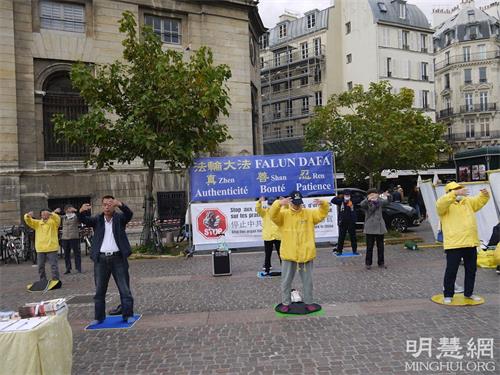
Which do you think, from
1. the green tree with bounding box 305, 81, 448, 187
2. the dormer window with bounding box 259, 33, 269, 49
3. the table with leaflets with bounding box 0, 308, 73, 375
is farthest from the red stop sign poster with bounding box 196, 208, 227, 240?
the dormer window with bounding box 259, 33, 269, 49

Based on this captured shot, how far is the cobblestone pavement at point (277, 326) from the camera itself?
16.9 feet

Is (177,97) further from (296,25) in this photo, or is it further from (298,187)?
(296,25)

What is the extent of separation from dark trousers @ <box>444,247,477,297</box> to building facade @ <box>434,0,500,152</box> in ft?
164

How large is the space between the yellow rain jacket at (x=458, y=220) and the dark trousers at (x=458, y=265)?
13cm

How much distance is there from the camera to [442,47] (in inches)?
2402

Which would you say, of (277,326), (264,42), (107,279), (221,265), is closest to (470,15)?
(264,42)

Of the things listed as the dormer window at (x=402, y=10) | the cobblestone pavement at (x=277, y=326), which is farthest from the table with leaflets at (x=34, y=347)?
the dormer window at (x=402, y=10)

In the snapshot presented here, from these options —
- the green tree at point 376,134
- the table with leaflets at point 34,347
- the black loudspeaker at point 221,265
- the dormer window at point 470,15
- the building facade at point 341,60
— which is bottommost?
the black loudspeaker at point 221,265

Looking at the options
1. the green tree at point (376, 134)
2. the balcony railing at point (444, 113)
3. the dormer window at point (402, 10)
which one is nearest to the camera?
the green tree at point (376, 134)

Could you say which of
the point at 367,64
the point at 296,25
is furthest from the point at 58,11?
the point at 296,25

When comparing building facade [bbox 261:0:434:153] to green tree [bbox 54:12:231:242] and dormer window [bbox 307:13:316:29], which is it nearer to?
dormer window [bbox 307:13:316:29]

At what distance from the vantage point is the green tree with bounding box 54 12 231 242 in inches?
545

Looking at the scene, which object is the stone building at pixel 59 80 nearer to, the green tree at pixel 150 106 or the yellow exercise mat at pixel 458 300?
the green tree at pixel 150 106

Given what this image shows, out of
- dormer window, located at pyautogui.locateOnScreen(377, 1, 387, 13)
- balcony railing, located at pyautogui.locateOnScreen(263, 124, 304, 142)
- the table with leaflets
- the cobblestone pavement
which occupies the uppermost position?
dormer window, located at pyautogui.locateOnScreen(377, 1, 387, 13)
